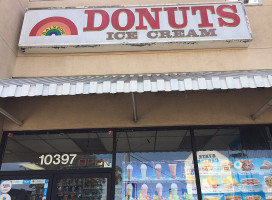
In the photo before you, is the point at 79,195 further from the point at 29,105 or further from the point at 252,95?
the point at 252,95

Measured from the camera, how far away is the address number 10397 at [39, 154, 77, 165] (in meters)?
5.35

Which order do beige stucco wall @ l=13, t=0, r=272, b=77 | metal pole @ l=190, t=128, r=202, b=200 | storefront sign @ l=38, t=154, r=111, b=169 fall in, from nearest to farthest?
1. metal pole @ l=190, t=128, r=202, b=200
2. storefront sign @ l=38, t=154, r=111, b=169
3. beige stucco wall @ l=13, t=0, r=272, b=77

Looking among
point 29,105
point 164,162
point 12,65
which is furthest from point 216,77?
point 12,65

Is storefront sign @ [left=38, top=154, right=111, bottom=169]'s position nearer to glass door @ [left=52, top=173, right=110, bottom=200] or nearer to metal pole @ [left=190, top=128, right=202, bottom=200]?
glass door @ [left=52, top=173, right=110, bottom=200]

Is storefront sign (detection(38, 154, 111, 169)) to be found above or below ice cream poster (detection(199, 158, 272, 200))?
above

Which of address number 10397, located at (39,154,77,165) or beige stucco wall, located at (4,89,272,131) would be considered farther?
beige stucco wall, located at (4,89,272,131)

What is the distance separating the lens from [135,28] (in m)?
6.12

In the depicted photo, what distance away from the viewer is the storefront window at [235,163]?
200 inches

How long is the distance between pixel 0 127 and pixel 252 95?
5672 millimetres

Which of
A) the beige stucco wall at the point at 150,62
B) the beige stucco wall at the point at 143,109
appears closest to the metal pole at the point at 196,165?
the beige stucco wall at the point at 143,109

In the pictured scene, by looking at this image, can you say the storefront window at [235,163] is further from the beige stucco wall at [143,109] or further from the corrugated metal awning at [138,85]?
the corrugated metal awning at [138,85]

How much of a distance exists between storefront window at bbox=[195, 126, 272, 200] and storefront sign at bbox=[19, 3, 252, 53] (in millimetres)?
2117

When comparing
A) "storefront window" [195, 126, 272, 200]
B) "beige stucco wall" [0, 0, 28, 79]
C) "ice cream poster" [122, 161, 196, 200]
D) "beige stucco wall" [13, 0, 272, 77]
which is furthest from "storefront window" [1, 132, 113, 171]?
"storefront window" [195, 126, 272, 200]

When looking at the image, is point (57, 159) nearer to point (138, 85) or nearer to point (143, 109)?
point (143, 109)
